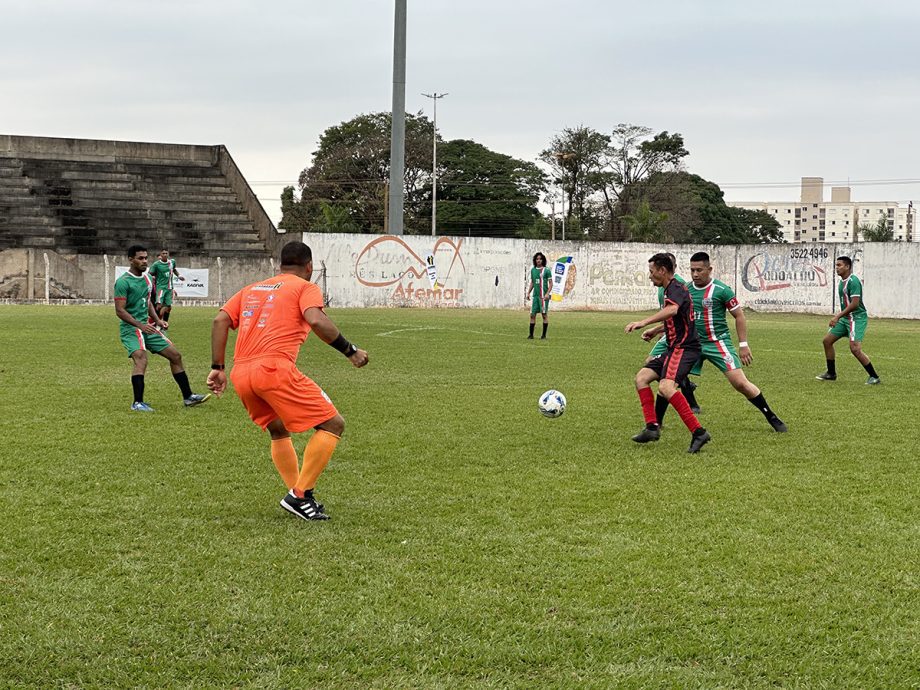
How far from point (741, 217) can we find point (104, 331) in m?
76.3

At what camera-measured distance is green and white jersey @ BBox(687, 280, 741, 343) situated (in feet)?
31.7

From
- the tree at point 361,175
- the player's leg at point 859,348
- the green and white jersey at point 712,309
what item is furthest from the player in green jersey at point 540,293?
the tree at point 361,175

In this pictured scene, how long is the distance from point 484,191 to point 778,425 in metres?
63.7

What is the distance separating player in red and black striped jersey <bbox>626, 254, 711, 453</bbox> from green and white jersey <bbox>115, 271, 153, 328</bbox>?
5467mm

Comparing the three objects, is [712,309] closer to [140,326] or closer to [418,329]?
[140,326]

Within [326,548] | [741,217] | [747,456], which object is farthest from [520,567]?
[741,217]

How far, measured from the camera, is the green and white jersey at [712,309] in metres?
9.65

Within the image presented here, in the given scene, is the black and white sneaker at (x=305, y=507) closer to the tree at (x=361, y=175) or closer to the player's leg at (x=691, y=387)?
the player's leg at (x=691, y=387)

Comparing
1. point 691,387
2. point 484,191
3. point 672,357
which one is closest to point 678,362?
point 672,357

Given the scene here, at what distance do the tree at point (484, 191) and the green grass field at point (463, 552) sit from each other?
6084 cm

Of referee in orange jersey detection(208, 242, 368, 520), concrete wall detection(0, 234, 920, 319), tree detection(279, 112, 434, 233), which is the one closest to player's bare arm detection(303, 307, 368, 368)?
referee in orange jersey detection(208, 242, 368, 520)

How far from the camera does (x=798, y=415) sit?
10.5 metres

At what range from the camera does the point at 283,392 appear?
5.76 m

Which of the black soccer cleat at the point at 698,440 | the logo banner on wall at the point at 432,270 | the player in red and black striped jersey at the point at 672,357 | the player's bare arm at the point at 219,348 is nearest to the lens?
the player's bare arm at the point at 219,348
